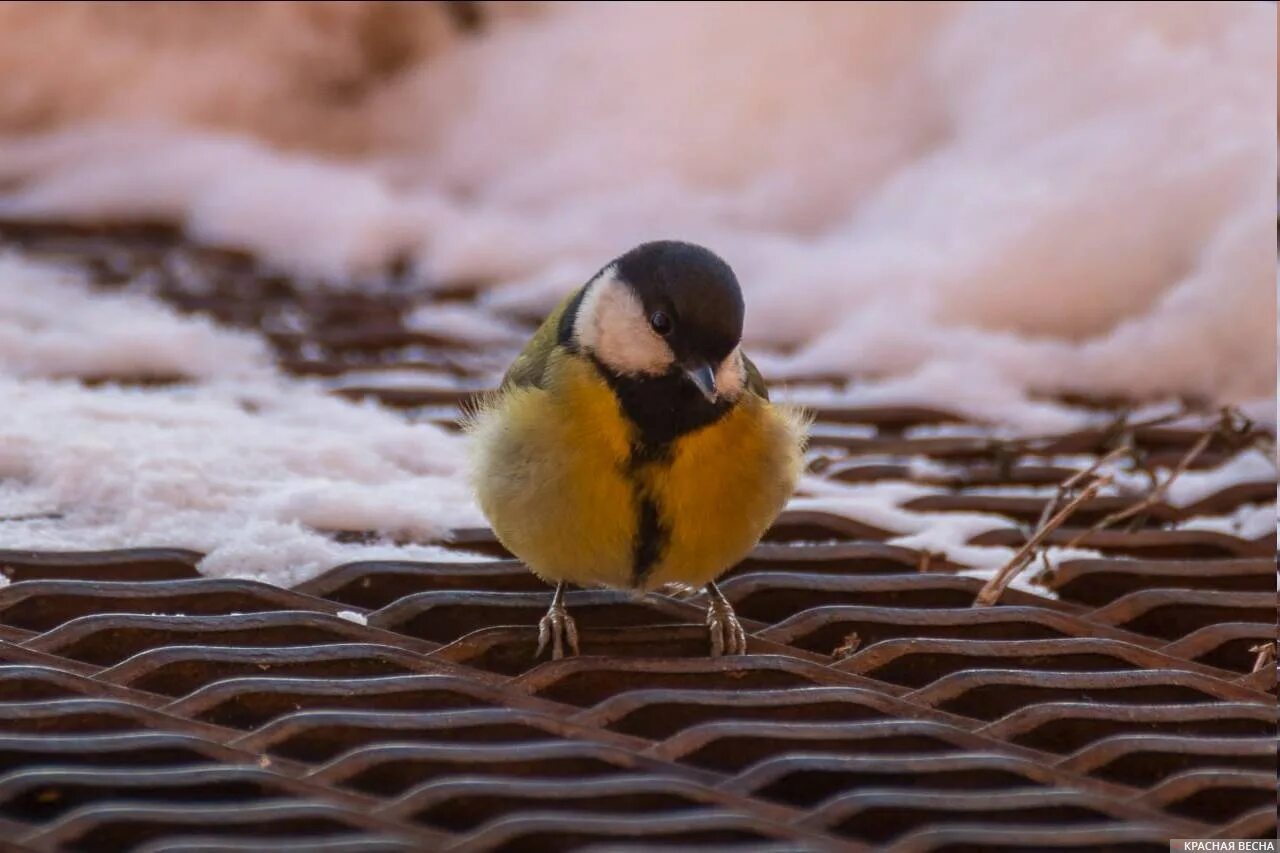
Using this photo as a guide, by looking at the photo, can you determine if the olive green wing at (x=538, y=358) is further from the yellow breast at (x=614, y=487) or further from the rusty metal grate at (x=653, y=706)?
the rusty metal grate at (x=653, y=706)

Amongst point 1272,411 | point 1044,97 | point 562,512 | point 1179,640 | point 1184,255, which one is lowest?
point 1179,640

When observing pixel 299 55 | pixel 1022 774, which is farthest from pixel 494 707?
pixel 299 55

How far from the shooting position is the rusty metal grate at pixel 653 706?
1.51 metres

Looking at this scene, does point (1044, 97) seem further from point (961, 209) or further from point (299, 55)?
point (299, 55)

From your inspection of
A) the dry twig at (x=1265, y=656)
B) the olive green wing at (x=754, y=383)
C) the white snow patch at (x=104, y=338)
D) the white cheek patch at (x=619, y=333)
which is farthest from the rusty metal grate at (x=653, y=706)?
the white snow patch at (x=104, y=338)

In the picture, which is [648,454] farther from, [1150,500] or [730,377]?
[1150,500]

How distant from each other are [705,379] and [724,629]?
37cm

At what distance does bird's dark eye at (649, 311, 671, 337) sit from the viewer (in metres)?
2.08

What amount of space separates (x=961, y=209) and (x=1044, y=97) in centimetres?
62

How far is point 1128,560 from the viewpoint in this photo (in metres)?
2.31

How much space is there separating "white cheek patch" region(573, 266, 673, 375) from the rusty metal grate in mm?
386

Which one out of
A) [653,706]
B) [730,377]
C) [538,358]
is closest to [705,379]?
[730,377]

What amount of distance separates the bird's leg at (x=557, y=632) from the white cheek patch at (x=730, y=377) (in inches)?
16.3

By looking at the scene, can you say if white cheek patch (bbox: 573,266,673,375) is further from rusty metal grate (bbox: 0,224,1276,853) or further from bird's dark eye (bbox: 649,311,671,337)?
rusty metal grate (bbox: 0,224,1276,853)
